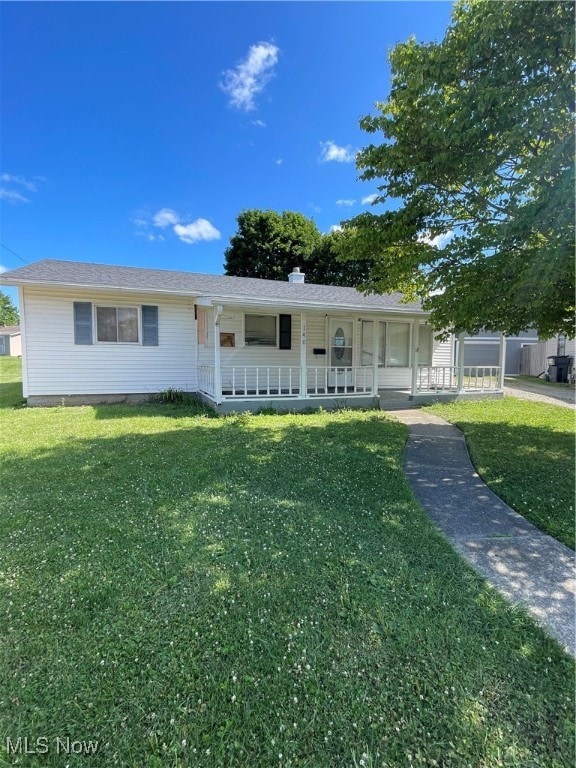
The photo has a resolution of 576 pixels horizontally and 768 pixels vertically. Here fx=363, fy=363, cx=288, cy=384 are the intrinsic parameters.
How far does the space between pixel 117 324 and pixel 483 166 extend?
891 centimetres

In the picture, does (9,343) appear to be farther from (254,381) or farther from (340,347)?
(340,347)

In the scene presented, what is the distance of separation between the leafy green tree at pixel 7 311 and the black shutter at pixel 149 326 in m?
62.1

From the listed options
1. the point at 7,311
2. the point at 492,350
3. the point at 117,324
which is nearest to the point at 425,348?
the point at 117,324

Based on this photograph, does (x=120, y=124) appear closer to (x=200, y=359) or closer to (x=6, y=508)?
(x=200, y=359)

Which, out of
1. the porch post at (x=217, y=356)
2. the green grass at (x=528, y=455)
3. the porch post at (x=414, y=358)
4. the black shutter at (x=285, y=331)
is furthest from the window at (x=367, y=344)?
the porch post at (x=217, y=356)

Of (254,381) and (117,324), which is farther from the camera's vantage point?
(254,381)

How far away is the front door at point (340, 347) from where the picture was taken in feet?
36.9

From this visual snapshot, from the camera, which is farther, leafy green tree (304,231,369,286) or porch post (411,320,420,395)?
leafy green tree (304,231,369,286)

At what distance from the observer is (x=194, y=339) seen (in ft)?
34.6

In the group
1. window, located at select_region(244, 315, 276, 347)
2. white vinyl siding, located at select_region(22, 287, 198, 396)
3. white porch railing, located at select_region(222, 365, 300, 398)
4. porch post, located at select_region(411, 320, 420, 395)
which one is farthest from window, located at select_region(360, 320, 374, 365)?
white vinyl siding, located at select_region(22, 287, 198, 396)

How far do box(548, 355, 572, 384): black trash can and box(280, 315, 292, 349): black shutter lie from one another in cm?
1301

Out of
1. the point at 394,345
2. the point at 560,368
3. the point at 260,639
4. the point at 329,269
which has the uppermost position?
the point at 329,269

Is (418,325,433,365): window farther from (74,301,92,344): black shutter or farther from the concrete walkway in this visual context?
(74,301,92,344): black shutter

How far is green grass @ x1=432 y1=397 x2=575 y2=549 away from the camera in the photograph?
12.8 feet
